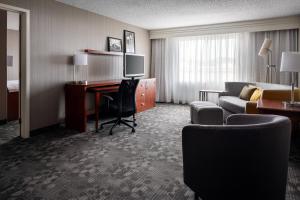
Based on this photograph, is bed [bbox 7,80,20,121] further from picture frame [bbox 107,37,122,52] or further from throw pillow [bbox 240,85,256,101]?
throw pillow [bbox 240,85,256,101]

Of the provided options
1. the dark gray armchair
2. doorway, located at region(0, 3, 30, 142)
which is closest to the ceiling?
doorway, located at region(0, 3, 30, 142)

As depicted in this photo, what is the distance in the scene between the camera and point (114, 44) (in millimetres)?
5762

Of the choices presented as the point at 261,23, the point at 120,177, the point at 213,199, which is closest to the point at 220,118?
the point at 120,177

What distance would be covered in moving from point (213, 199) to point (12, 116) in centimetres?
463

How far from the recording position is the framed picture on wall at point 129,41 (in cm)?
615

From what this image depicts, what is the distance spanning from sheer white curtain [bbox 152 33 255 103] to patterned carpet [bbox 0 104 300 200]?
3036 millimetres

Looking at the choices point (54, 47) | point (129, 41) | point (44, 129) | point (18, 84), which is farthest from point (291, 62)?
point (18, 84)

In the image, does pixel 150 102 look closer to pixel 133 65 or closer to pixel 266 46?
pixel 133 65

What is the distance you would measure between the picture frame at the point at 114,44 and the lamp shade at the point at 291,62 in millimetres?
3841

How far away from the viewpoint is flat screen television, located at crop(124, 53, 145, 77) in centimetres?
559

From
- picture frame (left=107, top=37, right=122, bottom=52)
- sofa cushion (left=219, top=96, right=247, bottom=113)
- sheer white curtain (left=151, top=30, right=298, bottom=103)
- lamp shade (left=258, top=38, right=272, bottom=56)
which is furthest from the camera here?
sheer white curtain (left=151, top=30, right=298, bottom=103)

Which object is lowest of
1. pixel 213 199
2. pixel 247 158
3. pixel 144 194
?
pixel 144 194

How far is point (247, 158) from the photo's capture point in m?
1.47

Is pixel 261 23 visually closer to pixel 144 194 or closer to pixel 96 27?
pixel 96 27
